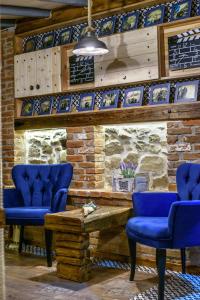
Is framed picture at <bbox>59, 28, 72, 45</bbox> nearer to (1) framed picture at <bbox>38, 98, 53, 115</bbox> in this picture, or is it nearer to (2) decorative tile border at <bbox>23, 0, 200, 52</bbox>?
(2) decorative tile border at <bbox>23, 0, 200, 52</bbox>

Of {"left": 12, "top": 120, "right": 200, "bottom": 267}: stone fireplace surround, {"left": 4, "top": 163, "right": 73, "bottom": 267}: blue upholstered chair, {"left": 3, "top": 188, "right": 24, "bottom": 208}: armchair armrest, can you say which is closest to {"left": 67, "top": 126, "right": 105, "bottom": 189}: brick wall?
{"left": 12, "top": 120, "right": 200, "bottom": 267}: stone fireplace surround

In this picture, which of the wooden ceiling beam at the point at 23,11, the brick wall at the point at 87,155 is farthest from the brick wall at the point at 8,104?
the brick wall at the point at 87,155

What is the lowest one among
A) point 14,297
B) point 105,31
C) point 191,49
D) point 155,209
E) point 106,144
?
Answer: point 14,297

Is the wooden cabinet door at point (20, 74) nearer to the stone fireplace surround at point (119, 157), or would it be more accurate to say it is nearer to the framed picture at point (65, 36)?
the framed picture at point (65, 36)

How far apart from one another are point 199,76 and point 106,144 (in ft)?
4.45

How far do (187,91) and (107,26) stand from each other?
126cm

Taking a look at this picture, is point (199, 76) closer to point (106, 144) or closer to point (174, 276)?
point (106, 144)

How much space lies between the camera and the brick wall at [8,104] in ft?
17.5

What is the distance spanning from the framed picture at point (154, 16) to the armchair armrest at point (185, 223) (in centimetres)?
204

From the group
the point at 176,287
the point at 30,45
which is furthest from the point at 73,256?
the point at 30,45

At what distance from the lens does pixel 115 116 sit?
439cm

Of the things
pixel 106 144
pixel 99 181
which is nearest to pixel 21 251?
pixel 99 181

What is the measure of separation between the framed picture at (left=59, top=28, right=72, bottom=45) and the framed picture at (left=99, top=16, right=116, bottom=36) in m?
0.44

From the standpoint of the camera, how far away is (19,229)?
16.1 feet
